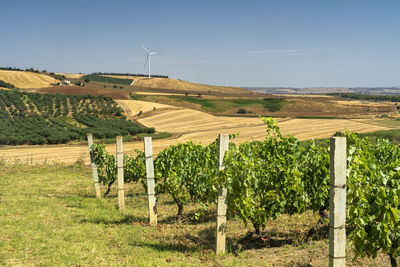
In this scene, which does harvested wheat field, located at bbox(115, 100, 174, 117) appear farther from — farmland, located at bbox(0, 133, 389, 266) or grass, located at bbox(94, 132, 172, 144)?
farmland, located at bbox(0, 133, 389, 266)

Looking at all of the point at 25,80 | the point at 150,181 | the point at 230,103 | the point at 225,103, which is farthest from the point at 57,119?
the point at 25,80

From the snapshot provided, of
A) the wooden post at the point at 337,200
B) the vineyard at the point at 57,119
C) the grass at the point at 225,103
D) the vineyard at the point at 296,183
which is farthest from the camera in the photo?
the grass at the point at 225,103

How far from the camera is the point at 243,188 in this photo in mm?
9383

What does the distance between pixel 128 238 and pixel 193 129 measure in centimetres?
5134

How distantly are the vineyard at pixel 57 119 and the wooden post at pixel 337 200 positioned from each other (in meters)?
45.0

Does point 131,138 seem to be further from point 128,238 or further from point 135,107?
point 128,238

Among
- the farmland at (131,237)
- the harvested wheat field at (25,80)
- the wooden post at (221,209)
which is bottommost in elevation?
the farmland at (131,237)

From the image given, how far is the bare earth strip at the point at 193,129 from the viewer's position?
3950 centimetres

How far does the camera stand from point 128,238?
11398 millimetres

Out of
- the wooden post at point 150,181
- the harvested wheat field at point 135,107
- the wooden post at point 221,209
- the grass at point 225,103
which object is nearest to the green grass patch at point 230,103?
the grass at point 225,103

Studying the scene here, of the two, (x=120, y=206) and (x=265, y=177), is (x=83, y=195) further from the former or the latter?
(x=265, y=177)

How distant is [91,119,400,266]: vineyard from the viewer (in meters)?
7.17

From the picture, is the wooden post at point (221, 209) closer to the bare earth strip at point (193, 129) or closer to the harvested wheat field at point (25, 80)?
the bare earth strip at point (193, 129)

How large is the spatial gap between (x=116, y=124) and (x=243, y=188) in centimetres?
5348
